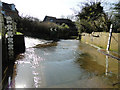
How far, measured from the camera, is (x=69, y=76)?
Answer: 118 inches

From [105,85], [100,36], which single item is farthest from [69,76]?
[100,36]

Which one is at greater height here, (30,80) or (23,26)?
(23,26)

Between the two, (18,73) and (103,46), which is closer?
(18,73)

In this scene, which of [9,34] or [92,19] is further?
[92,19]

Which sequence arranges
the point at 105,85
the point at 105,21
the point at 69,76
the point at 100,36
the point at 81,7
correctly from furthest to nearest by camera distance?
the point at 81,7, the point at 105,21, the point at 100,36, the point at 69,76, the point at 105,85

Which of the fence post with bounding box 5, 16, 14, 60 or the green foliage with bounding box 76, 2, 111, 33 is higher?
the green foliage with bounding box 76, 2, 111, 33

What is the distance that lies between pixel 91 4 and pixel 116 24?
11686 mm

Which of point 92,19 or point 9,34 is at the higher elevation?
point 92,19

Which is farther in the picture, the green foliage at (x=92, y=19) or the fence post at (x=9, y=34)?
the green foliage at (x=92, y=19)

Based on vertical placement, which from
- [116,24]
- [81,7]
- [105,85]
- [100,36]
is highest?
[81,7]

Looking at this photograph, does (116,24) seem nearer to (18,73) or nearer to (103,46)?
(103,46)

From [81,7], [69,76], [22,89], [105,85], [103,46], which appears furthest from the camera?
[81,7]

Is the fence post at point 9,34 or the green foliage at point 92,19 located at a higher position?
the green foliage at point 92,19

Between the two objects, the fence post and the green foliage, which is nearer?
the fence post
